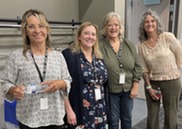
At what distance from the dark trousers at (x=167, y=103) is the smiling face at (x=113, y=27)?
0.73m

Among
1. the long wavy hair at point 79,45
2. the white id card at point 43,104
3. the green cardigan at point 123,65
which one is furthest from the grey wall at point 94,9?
the white id card at point 43,104

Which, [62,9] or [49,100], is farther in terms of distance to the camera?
[62,9]

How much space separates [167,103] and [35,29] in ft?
5.30

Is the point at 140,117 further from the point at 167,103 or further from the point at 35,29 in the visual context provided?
the point at 35,29

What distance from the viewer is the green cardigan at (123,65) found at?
73.8 inches

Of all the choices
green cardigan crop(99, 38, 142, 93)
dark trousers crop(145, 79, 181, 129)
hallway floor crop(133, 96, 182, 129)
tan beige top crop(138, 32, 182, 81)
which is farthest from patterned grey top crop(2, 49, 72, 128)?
hallway floor crop(133, 96, 182, 129)

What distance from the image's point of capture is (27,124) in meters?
1.34

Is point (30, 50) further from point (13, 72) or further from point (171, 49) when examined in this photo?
point (171, 49)

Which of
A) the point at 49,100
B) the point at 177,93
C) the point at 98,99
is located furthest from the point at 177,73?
the point at 49,100

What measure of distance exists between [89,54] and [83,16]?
4.36 ft

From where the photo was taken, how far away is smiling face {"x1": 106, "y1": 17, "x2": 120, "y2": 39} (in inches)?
73.4

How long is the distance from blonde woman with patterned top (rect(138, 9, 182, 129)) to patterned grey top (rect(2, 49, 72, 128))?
110 centimetres

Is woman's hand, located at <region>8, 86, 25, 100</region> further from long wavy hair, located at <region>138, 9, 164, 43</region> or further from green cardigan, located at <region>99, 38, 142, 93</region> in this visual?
long wavy hair, located at <region>138, 9, 164, 43</region>

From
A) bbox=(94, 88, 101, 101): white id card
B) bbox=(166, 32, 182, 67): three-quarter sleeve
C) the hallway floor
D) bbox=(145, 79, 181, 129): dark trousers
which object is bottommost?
the hallway floor
